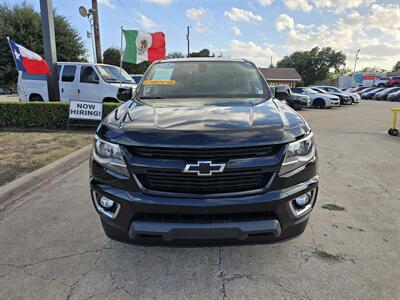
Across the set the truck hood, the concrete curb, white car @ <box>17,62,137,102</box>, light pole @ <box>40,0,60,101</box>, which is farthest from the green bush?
the truck hood

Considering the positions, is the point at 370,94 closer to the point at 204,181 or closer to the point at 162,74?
the point at 162,74

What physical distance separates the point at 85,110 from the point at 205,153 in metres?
7.03

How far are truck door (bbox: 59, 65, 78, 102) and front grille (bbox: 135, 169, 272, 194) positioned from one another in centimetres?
918

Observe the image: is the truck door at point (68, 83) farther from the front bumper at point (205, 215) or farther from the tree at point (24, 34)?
the tree at point (24, 34)

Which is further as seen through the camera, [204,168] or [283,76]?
[283,76]

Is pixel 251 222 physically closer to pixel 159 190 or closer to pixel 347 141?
pixel 159 190

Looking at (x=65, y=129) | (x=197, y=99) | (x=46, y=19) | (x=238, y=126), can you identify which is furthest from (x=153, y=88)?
(x=46, y=19)

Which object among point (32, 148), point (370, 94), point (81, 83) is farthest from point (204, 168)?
point (370, 94)

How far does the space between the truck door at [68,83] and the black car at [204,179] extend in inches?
347

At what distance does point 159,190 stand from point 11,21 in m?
27.0

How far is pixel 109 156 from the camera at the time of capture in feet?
7.60

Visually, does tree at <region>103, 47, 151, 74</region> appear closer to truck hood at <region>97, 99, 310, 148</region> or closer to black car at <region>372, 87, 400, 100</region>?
black car at <region>372, 87, 400, 100</region>

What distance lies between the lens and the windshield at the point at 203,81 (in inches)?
135

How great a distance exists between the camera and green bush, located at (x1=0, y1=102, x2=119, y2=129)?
8797 mm
